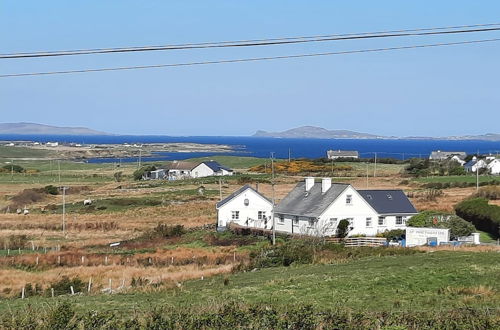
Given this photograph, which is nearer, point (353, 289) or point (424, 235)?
point (353, 289)

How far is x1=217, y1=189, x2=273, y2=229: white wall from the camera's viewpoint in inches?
2448

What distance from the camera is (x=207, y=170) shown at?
13462 cm

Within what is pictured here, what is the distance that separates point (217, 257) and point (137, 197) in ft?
177

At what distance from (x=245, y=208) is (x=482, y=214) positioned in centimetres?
1911

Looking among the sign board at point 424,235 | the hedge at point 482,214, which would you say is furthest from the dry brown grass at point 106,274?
the hedge at point 482,214

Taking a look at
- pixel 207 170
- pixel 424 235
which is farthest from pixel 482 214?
pixel 207 170

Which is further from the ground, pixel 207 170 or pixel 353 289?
pixel 353 289

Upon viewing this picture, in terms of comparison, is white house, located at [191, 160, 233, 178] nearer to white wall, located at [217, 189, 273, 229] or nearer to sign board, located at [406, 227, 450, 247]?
white wall, located at [217, 189, 273, 229]

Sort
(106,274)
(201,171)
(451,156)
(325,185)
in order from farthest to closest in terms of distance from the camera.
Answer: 1. (451,156)
2. (201,171)
3. (325,185)
4. (106,274)

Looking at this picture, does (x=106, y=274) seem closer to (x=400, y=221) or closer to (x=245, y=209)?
(x=400, y=221)

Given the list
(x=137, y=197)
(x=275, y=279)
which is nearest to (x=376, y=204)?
(x=275, y=279)

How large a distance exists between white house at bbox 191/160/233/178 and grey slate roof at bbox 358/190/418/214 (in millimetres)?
77518

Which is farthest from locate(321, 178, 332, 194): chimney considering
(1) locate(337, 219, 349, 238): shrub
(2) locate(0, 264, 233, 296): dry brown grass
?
(2) locate(0, 264, 233, 296): dry brown grass

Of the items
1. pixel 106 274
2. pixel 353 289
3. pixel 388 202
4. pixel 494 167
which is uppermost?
pixel 353 289
